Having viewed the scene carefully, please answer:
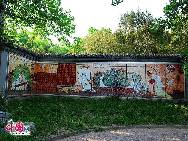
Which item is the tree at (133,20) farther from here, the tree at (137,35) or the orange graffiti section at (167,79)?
the orange graffiti section at (167,79)

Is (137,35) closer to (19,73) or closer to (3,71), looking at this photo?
(19,73)

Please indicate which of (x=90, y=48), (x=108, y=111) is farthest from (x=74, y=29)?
(x=90, y=48)

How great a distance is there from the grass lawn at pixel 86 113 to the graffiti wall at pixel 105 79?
200cm

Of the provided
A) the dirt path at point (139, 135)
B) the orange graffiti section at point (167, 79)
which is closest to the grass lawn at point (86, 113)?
the dirt path at point (139, 135)

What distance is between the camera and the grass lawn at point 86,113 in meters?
17.9

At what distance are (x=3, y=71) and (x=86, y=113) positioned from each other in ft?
22.4

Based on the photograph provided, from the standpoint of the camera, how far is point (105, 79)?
97.6 ft

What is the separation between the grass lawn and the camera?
17.9m

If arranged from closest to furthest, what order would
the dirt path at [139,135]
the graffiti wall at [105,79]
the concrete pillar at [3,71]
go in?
1. the dirt path at [139,135]
2. the concrete pillar at [3,71]
3. the graffiti wall at [105,79]

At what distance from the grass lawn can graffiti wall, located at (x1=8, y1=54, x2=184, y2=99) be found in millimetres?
1999

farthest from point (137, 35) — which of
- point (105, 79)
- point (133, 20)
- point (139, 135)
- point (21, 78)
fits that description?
point (139, 135)

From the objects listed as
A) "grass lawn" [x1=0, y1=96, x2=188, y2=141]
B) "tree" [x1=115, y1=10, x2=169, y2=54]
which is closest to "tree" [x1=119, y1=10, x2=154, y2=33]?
"tree" [x1=115, y1=10, x2=169, y2=54]

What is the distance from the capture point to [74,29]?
70.6 ft

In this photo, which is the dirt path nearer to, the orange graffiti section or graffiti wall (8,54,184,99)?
the orange graffiti section
